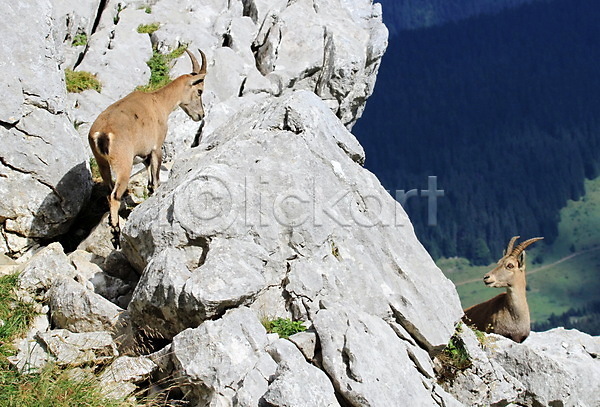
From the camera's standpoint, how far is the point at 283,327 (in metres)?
8.88

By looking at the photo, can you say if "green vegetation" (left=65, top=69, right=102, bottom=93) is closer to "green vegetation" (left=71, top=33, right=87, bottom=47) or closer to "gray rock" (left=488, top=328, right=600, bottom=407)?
"green vegetation" (left=71, top=33, right=87, bottom=47)

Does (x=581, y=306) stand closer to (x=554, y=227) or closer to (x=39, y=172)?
(x=554, y=227)

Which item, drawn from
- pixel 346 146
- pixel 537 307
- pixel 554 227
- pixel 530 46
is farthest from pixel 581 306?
pixel 346 146

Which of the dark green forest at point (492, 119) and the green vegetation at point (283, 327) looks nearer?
the green vegetation at point (283, 327)

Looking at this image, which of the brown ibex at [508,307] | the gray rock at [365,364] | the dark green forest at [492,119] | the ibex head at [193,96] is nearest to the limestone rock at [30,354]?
the gray rock at [365,364]

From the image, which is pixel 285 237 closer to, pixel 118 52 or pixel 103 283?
pixel 103 283

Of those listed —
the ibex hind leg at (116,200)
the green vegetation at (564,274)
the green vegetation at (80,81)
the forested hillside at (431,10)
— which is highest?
the forested hillside at (431,10)

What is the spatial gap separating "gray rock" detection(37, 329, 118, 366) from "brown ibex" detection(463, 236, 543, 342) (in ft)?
22.3

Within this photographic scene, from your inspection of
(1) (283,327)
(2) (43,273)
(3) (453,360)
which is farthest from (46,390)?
(3) (453,360)

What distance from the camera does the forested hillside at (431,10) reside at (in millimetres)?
131375

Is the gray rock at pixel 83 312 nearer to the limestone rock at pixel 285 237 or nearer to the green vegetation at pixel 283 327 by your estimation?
the limestone rock at pixel 285 237

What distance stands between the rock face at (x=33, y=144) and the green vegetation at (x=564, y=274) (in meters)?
78.6

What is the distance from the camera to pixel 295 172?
10.1 meters

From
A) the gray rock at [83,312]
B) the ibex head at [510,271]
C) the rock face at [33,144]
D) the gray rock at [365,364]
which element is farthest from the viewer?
the ibex head at [510,271]
